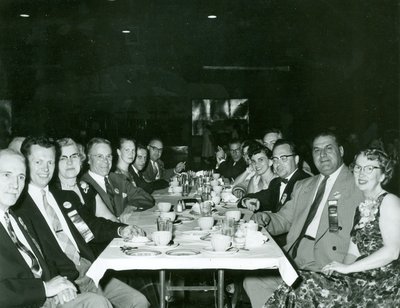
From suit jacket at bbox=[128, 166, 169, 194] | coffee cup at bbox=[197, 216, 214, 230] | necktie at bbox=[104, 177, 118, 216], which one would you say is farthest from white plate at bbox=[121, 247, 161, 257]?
suit jacket at bbox=[128, 166, 169, 194]

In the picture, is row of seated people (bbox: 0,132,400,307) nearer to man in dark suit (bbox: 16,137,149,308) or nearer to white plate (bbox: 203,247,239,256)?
man in dark suit (bbox: 16,137,149,308)

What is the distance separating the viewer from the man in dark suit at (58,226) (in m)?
2.55

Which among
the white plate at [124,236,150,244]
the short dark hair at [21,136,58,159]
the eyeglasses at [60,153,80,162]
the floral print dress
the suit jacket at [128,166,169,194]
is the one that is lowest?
the floral print dress

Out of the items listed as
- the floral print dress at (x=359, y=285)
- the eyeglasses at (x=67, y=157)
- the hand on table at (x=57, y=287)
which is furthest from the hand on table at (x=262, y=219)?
the hand on table at (x=57, y=287)

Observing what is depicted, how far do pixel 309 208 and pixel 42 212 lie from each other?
1.79m

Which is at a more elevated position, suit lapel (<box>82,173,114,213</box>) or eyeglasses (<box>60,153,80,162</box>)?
eyeglasses (<box>60,153,80,162</box>)

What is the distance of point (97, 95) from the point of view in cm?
1305

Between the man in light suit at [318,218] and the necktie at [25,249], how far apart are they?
1.50 m

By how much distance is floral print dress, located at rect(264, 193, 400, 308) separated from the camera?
7.72 feet

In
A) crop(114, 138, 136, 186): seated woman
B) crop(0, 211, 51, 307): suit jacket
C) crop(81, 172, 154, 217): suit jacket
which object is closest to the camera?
crop(0, 211, 51, 307): suit jacket

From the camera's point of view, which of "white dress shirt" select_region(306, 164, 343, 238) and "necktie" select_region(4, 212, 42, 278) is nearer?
"necktie" select_region(4, 212, 42, 278)

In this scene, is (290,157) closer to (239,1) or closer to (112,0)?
(239,1)

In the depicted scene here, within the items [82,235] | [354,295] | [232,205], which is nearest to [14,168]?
[82,235]

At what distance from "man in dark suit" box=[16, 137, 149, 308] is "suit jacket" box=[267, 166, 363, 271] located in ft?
3.82
